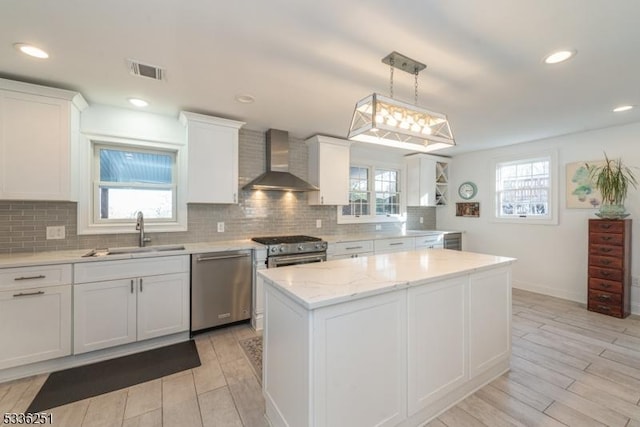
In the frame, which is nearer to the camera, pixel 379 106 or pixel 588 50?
pixel 379 106

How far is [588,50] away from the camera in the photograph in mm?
1882

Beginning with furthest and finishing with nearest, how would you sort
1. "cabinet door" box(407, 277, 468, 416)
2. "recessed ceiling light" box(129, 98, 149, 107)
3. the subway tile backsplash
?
"recessed ceiling light" box(129, 98, 149, 107)
the subway tile backsplash
"cabinet door" box(407, 277, 468, 416)

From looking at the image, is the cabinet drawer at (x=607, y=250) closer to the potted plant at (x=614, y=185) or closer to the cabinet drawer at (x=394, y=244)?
the potted plant at (x=614, y=185)

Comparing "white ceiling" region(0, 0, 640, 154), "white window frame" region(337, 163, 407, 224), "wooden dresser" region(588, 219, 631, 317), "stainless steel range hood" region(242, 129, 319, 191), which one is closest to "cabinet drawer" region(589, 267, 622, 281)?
"wooden dresser" region(588, 219, 631, 317)

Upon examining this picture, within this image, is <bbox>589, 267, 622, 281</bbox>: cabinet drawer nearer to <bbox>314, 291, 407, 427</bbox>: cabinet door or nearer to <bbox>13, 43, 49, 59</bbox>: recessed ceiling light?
<bbox>314, 291, 407, 427</bbox>: cabinet door

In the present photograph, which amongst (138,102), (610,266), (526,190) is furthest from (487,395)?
(138,102)

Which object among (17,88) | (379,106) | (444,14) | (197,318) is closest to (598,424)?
(379,106)

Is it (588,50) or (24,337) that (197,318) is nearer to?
(24,337)

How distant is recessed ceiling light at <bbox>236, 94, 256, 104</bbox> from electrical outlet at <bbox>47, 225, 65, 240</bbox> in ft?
7.13

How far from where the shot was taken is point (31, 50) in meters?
1.90

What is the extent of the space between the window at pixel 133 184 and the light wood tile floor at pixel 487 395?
157 centimetres

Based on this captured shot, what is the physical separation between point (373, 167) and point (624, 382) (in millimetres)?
3830

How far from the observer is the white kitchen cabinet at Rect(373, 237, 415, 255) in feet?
13.5

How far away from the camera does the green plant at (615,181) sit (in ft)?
11.2
